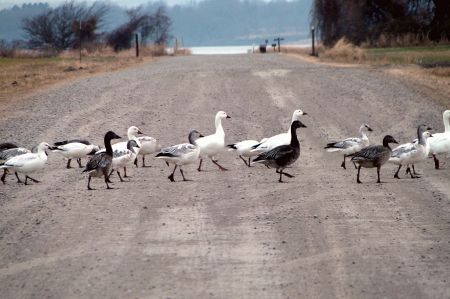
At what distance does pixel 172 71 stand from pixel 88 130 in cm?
1162

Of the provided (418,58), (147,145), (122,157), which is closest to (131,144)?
(122,157)

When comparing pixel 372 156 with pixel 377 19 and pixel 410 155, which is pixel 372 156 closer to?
pixel 410 155

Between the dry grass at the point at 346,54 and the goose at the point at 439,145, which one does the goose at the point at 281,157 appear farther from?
the dry grass at the point at 346,54

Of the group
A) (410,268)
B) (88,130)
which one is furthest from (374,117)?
(410,268)

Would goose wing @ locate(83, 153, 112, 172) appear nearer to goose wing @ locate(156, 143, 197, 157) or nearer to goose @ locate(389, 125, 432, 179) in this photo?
goose wing @ locate(156, 143, 197, 157)

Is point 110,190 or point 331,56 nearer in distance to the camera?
point 110,190

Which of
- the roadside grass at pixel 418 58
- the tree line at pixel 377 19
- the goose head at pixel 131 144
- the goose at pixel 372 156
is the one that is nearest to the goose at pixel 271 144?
the goose at pixel 372 156

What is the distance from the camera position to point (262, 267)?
18.0ft

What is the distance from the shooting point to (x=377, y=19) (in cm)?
4459

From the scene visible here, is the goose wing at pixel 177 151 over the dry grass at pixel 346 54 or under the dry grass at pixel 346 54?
under

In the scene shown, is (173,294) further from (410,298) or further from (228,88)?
(228,88)

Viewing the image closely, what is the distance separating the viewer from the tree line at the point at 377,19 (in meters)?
36.6

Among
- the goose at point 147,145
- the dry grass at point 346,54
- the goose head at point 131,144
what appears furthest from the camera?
the dry grass at point 346,54

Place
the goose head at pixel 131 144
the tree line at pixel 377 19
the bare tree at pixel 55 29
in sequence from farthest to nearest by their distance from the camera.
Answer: the bare tree at pixel 55 29
the tree line at pixel 377 19
the goose head at pixel 131 144
